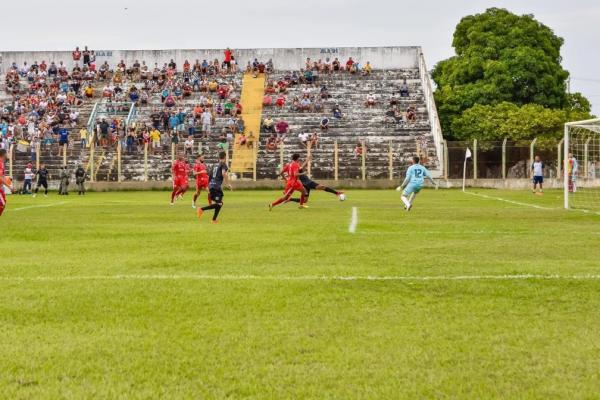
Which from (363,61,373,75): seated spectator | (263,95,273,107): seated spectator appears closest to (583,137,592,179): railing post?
(263,95,273,107): seated spectator

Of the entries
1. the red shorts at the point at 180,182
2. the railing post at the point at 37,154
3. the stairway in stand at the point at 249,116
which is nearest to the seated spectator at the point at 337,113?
the stairway in stand at the point at 249,116

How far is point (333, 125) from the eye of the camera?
61719 millimetres

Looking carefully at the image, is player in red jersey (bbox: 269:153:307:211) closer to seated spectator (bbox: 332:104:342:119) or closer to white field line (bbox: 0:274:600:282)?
white field line (bbox: 0:274:600:282)

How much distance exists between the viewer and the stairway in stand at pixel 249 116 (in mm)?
56750

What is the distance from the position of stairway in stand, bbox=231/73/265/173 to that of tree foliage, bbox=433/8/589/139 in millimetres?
14767

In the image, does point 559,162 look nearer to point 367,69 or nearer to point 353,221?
point 367,69

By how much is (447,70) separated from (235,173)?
2808 cm

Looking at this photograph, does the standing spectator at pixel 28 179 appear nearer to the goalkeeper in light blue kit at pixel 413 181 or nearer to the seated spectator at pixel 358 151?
the seated spectator at pixel 358 151

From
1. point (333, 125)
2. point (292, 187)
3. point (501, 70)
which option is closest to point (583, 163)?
point (333, 125)

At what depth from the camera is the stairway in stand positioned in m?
56.8

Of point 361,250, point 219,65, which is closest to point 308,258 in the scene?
point 361,250

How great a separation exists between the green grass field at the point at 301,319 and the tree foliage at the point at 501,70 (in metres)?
56.4

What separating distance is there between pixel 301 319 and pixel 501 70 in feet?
218

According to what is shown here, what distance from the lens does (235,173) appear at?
55.8 meters
